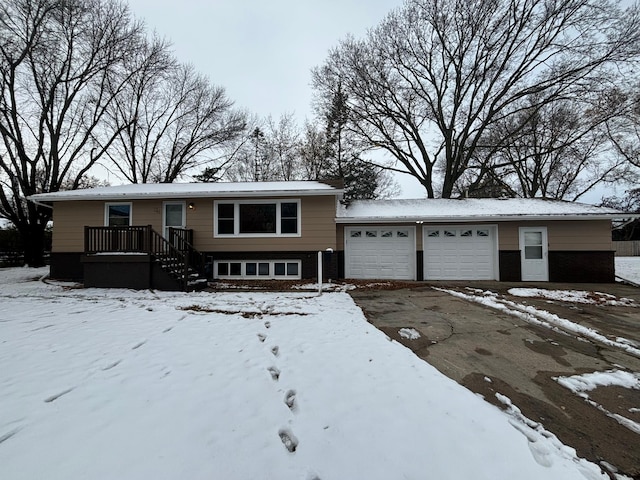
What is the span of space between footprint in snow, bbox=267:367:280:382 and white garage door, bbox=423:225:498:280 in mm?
7946

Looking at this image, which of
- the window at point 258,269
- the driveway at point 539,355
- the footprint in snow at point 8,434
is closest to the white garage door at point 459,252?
the driveway at point 539,355

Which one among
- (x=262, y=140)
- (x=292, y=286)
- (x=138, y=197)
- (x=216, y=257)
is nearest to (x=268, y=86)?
(x=262, y=140)

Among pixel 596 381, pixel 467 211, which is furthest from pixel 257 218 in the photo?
pixel 596 381

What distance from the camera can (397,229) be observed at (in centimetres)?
991

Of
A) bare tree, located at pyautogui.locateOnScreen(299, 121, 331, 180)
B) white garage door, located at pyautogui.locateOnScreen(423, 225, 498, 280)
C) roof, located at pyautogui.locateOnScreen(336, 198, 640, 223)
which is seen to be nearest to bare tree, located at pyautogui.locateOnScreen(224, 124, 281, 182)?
bare tree, located at pyautogui.locateOnScreen(299, 121, 331, 180)

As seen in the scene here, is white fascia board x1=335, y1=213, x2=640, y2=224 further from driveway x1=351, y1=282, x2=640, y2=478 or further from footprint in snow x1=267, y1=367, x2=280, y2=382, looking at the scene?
footprint in snow x1=267, y1=367, x2=280, y2=382

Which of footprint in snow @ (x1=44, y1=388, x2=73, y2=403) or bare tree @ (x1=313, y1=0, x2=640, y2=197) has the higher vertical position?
bare tree @ (x1=313, y1=0, x2=640, y2=197)

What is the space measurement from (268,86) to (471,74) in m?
11.1

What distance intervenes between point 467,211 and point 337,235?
15.4ft

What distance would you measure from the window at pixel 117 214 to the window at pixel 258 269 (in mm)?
3618

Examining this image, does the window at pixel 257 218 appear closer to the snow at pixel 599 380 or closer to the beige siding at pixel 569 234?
the beige siding at pixel 569 234

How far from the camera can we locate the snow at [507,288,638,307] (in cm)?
635

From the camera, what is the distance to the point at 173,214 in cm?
970

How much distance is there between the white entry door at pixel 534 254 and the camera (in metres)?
9.41
